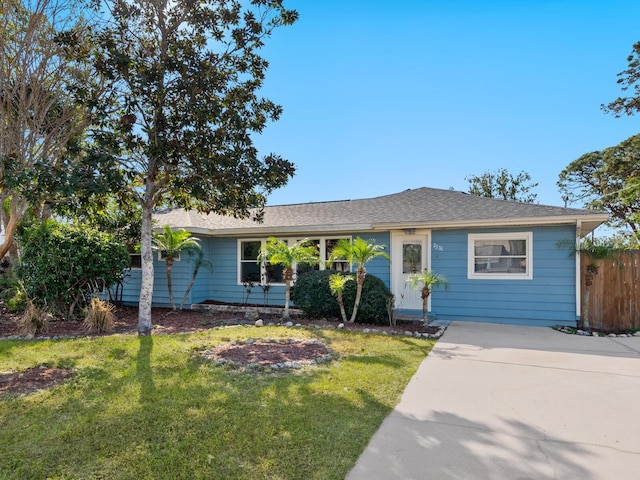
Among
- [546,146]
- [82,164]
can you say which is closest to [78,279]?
[82,164]

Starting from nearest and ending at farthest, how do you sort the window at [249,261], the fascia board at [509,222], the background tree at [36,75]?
the fascia board at [509,222], the background tree at [36,75], the window at [249,261]

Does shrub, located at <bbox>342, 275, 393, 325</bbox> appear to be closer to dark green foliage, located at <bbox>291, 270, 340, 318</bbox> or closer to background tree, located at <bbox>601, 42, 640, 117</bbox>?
dark green foliage, located at <bbox>291, 270, 340, 318</bbox>

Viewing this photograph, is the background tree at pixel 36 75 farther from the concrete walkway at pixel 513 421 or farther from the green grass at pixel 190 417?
the concrete walkway at pixel 513 421

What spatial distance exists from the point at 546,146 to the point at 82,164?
Answer: 18103mm

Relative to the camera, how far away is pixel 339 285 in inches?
314

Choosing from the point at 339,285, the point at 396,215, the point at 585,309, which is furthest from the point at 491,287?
the point at 339,285

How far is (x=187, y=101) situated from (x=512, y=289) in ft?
27.4

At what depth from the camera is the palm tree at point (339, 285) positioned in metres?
8.00

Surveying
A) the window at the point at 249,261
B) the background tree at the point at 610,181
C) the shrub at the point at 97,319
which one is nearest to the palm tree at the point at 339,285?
the window at the point at 249,261

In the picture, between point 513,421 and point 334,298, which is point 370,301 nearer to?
point 334,298

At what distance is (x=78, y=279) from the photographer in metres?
8.36

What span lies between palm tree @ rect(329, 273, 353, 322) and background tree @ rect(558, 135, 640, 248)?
1648 cm

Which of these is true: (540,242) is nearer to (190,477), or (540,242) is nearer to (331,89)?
(331,89)

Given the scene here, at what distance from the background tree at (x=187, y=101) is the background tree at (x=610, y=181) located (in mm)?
18612
